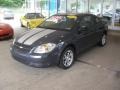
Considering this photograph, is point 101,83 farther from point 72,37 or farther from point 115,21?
point 115,21

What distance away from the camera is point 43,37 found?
12.8 feet

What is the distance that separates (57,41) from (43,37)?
388 millimetres

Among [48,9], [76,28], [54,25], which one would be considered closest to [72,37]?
[76,28]

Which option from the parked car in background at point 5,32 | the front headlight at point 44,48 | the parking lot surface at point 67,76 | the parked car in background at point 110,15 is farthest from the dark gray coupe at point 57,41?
the parked car in background at point 110,15

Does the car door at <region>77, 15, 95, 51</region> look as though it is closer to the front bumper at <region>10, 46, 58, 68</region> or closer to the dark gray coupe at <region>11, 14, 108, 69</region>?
the dark gray coupe at <region>11, 14, 108, 69</region>

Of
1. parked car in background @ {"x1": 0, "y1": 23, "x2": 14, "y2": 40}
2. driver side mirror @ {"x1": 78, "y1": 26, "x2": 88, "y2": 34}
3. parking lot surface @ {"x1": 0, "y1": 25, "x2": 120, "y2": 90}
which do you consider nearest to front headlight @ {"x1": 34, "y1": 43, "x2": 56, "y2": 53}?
parking lot surface @ {"x1": 0, "y1": 25, "x2": 120, "y2": 90}

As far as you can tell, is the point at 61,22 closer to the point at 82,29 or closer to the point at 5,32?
the point at 82,29

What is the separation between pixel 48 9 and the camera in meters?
14.6

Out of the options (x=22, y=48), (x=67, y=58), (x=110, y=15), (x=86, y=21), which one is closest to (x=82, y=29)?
(x=86, y=21)

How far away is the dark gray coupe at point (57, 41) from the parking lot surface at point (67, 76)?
0.86ft

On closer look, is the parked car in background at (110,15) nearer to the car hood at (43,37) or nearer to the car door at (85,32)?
the car door at (85,32)

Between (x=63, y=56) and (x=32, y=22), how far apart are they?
599 cm

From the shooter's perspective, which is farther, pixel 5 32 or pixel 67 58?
pixel 5 32

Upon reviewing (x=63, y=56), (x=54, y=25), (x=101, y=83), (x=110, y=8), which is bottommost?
(x=101, y=83)
